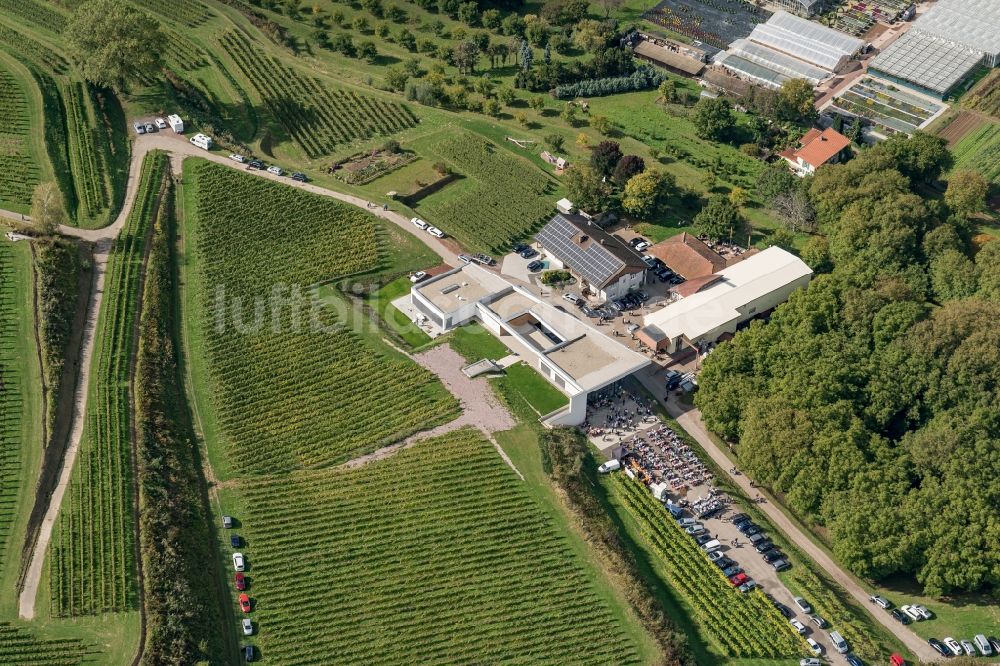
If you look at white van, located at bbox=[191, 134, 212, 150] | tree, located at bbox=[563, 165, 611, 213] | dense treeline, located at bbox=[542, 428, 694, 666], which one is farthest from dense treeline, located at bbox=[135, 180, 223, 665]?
tree, located at bbox=[563, 165, 611, 213]

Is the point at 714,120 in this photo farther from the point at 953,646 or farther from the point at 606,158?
the point at 953,646

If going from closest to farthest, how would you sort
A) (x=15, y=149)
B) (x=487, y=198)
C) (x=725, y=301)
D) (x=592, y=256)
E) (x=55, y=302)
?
1. (x=55, y=302)
2. (x=725, y=301)
3. (x=592, y=256)
4. (x=15, y=149)
5. (x=487, y=198)

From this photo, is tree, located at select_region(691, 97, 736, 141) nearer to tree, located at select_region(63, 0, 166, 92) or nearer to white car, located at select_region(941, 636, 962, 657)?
tree, located at select_region(63, 0, 166, 92)

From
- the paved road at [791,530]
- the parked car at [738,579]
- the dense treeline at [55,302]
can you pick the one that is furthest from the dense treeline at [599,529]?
the dense treeline at [55,302]

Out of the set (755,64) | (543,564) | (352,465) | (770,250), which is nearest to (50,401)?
(352,465)

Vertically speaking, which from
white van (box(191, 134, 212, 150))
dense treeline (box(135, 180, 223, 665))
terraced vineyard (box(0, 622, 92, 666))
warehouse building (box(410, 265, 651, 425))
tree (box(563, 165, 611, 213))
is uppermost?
white van (box(191, 134, 212, 150))

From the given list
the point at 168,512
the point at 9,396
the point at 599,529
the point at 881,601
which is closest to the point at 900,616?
the point at 881,601

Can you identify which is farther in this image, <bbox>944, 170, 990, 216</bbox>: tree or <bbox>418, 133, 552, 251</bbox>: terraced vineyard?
<bbox>944, 170, 990, 216</bbox>: tree
